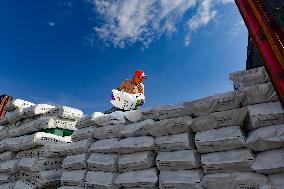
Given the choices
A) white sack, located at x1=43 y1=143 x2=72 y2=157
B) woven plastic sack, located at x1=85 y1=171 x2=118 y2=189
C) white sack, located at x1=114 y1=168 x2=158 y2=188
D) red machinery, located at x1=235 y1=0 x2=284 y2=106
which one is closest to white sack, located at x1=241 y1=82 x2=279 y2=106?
red machinery, located at x1=235 y1=0 x2=284 y2=106

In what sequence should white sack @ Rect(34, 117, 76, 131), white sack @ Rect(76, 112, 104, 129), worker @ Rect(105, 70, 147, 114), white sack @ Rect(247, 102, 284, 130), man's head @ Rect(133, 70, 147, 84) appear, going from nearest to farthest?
white sack @ Rect(247, 102, 284, 130) → white sack @ Rect(76, 112, 104, 129) → white sack @ Rect(34, 117, 76, 131) → worker @ Rect(105, 70, 147, 114) → man's head @ Rect(133, 70, 147, 84)

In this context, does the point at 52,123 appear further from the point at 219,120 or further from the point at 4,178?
the point at 219,120

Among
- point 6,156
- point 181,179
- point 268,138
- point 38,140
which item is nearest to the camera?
point 268,138

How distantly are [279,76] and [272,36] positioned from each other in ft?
1.27

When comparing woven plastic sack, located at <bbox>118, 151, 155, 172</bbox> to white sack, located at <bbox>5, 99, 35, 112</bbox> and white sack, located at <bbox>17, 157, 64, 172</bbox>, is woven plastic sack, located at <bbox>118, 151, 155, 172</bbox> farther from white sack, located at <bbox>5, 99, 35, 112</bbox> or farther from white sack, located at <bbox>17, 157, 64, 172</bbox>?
white sack, located at <bbox>5, 99, 35, 112</bbox>

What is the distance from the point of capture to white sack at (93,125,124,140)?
379cm

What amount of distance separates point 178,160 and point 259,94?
39.6 inches

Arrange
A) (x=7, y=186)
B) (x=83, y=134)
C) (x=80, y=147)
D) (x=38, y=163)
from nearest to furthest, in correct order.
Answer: (x=80, y=147) → (x=83, y=134) → (x=38, y=163) → (x=7, y=186)

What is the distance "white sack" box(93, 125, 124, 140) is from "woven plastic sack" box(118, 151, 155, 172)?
380mm

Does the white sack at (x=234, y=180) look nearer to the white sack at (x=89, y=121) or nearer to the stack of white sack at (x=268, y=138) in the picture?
the stack of white sack at (x=268, y=138)

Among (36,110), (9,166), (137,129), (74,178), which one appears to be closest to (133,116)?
(137,129)

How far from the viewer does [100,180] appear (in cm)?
354

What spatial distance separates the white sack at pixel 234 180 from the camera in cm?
251

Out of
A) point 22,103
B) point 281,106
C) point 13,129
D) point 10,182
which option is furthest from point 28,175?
point 281,106
